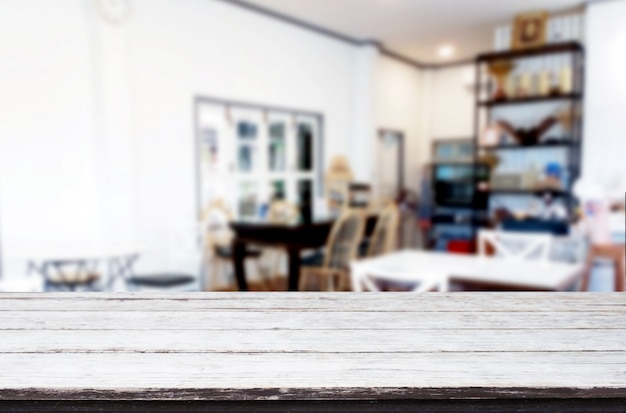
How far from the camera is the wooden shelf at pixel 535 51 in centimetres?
554

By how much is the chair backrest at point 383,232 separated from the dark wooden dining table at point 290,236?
48cm

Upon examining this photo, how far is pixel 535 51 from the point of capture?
5.73 m

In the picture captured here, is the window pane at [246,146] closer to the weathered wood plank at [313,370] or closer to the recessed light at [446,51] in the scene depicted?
the recessed light at [446,51]

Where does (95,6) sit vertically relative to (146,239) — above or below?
above

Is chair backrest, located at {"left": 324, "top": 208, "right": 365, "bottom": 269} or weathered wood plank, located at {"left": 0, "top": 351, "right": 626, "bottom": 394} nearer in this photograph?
weathered wood plank, located at {"left": 0, "top": 351, "right": 626, "bottom": 394}

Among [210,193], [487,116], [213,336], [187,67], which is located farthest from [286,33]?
[213,336]

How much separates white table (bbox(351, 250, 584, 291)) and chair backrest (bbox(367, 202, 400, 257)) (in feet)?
5.64

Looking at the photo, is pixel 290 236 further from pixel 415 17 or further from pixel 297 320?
pixel 297 320

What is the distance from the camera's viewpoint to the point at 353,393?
492 millimetres

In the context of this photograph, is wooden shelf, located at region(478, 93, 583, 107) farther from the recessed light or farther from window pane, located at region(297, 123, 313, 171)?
window pane, located at region(297, 123, 313, 171)

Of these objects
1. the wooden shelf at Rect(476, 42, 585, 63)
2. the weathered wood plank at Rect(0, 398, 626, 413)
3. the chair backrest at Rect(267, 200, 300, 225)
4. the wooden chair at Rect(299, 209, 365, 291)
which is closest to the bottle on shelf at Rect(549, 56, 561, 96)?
the wooden shelf at Rect(476, 42, 585, 63)

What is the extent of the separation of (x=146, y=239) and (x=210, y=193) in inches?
33.6

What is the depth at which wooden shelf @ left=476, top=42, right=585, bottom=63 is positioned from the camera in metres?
5.54

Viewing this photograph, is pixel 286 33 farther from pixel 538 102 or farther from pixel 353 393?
pixel 353 393
